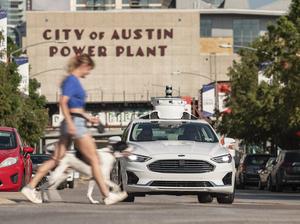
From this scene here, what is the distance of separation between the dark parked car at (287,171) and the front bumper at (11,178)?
16.9m

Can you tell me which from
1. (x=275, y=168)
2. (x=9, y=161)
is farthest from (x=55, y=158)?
(x=275, y=168)

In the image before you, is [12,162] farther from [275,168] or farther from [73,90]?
[275,168]

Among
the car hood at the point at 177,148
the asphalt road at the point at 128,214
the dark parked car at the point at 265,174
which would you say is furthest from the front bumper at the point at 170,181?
the dark parked car at the point at 265,174

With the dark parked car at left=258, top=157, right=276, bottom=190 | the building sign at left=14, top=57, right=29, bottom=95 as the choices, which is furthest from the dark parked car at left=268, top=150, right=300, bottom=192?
the building sign at left=14, top=57, right=29, bottom=95

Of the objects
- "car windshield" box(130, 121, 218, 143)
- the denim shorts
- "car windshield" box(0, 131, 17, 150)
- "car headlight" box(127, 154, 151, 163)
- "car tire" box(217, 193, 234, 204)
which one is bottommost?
"car tire" box(217, 193, 234, 204)

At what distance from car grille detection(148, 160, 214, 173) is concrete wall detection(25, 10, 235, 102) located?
98.9 metres

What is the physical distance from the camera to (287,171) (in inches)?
1543

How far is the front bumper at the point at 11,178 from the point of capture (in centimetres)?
2365

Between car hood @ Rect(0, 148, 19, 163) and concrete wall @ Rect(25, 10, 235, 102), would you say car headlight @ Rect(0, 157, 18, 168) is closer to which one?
car hood @ Rect(0, 148, 19, 163)

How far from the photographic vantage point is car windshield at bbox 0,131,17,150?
24359 mm

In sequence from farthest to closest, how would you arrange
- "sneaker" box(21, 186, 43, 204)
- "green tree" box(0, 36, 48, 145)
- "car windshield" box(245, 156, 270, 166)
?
1. "car windshield" box(245, 156, 270, 166)
2. "green tree" box(0, 36, 48, 145)
3. "sneaker" box(21, 186, 43, 204)

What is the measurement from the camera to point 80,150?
1477 centimetres

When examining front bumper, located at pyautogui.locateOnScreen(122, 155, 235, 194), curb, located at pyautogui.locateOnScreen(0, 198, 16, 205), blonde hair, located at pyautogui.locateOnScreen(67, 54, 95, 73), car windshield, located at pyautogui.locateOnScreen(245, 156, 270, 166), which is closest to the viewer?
blonde hair, located at pyautogui.locateOnScreen(67, 54, 95, 73)

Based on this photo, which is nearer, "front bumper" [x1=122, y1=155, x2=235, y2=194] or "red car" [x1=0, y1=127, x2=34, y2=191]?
"front bumper" [x1=122, y1=155, x2=235, y2=194]
